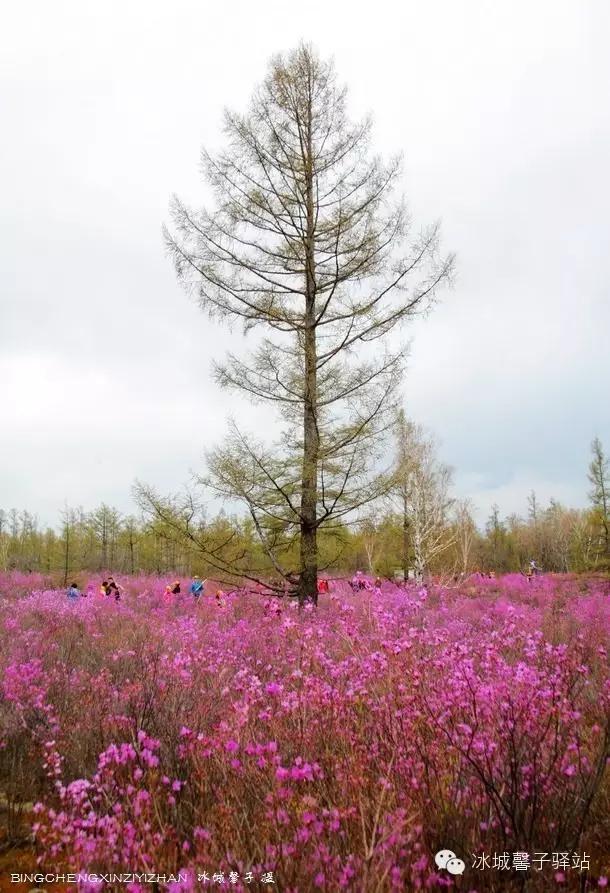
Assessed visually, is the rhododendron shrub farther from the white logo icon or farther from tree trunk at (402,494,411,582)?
tree trunk at (402,494,411,582)

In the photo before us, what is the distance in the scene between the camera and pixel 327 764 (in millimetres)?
2684

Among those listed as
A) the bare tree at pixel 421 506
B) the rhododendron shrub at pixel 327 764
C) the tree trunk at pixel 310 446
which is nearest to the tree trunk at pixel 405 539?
the bare tree at pixel 421 506

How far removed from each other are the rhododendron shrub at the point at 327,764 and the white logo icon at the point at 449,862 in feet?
0.15

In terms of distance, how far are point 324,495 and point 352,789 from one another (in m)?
5.74

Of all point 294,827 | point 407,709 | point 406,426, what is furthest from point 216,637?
point 406,426

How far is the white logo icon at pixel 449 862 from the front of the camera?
1.84m

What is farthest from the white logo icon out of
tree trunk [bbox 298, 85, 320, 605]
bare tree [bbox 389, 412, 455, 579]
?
bare tree [bbox 389, 412, 455, 579]

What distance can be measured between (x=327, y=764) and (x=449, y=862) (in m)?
0.89

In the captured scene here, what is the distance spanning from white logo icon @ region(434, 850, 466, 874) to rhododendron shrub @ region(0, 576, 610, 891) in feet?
0.15

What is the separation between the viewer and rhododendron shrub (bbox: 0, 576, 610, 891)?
1.98m

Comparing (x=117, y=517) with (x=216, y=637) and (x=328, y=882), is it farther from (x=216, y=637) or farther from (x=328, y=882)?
(x=328, y=882)

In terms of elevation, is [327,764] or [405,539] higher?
[405,539]

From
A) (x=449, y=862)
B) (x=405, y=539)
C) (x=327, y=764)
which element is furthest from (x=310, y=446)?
(x=405, y=539)

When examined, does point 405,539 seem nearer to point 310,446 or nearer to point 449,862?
point 310,446
